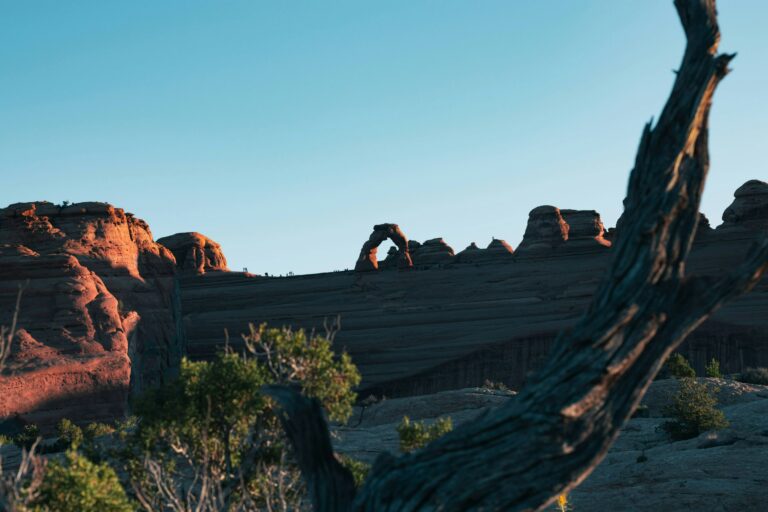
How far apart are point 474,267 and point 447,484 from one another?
3915 cm

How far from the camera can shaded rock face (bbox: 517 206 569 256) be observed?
153ft

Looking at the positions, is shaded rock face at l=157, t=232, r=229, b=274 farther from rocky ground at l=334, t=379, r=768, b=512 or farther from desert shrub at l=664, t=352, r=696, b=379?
desert shrub at l=664, t=352, r=696, b=379

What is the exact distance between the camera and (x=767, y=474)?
1656 centimetres

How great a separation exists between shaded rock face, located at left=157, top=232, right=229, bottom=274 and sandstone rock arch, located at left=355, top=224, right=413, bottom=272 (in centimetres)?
980

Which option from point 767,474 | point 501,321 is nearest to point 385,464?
point 767,474

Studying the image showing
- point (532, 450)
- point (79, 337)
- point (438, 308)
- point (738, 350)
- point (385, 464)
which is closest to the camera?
point (532, 450)

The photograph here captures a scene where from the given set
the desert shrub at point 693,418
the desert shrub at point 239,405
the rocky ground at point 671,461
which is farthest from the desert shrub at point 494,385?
the desert shrub at point 239,405

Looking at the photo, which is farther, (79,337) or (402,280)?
(402,280)

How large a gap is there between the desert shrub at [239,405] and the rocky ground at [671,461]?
0.87 m

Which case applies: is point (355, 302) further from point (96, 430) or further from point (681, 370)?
point (681, 370)

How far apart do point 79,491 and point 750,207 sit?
4545 centimetres

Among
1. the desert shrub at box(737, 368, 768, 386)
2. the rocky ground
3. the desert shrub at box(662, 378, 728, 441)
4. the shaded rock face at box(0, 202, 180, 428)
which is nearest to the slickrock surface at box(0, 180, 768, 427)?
the shaded rock face at box(0, 202, 180, 428)

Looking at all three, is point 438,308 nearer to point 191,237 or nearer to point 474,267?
point 474,267

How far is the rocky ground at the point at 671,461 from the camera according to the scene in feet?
49.8
